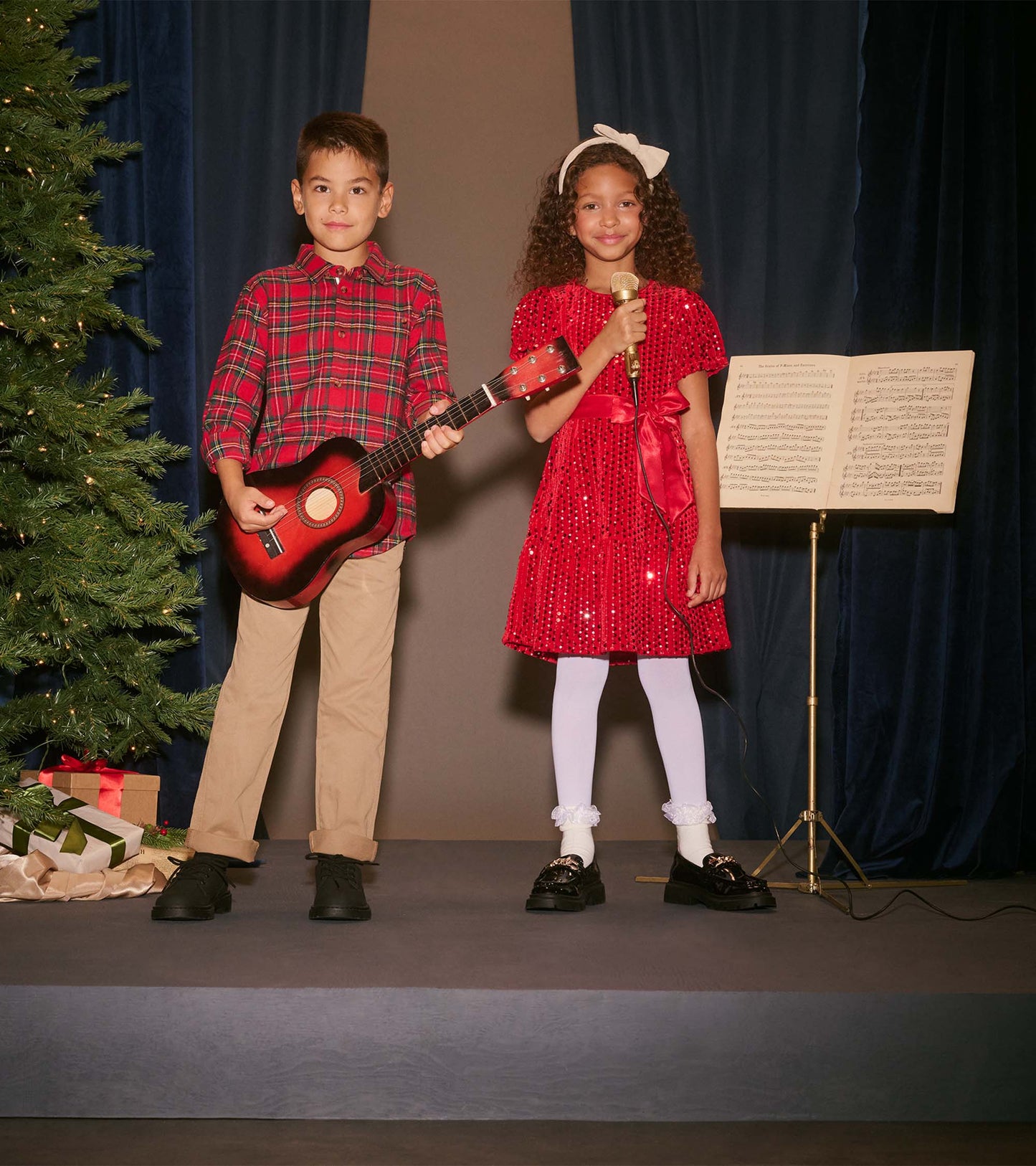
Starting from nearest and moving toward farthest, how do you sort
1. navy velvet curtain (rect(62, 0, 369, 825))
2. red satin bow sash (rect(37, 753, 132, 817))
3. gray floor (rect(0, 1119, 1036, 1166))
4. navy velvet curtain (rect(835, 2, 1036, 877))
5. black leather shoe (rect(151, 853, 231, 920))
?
1. gray floor (rect(0, 1119, 1036, 1166))
2. black leather shoe (rect(151, 853, 231, 920))
3. red satin bow sash (rect(37, 753, 132, 817))
4. navy velvet curtain (rect(835, 2, 1036, 877))
5. navy velvet curtain (rect(62, 0, 369, 825))

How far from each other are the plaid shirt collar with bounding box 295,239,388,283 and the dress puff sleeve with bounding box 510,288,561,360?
301 mm

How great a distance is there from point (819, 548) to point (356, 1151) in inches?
90.3

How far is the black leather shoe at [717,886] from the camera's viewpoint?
87.3 inches

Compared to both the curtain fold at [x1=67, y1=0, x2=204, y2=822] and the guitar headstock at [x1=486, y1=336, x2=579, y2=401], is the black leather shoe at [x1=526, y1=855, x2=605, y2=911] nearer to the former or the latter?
the guitar headstock at [x1=486, y1=336, x2=579, y2=401]

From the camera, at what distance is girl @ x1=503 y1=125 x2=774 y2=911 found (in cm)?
228

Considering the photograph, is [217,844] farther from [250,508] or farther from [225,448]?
[225,448]

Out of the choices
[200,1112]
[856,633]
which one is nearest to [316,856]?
[200,1112]

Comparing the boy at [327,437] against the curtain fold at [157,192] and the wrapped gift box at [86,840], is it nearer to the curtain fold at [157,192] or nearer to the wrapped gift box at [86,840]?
the wrapped gift box at [86,840]

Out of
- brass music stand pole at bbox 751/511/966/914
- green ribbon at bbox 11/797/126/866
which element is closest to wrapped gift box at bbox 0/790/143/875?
green ribbon at bbox 11/797/126/866

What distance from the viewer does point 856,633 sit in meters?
3.02

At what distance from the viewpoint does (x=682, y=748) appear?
230 centimetres

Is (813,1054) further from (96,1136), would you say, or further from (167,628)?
(167,628)

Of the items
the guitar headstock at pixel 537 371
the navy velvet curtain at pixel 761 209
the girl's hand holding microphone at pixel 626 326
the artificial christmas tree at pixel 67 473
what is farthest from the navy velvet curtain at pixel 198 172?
the girl's hand holding microphone at pixel 626 326

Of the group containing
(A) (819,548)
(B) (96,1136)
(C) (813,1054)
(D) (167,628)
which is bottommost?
(B) (96,1136)
